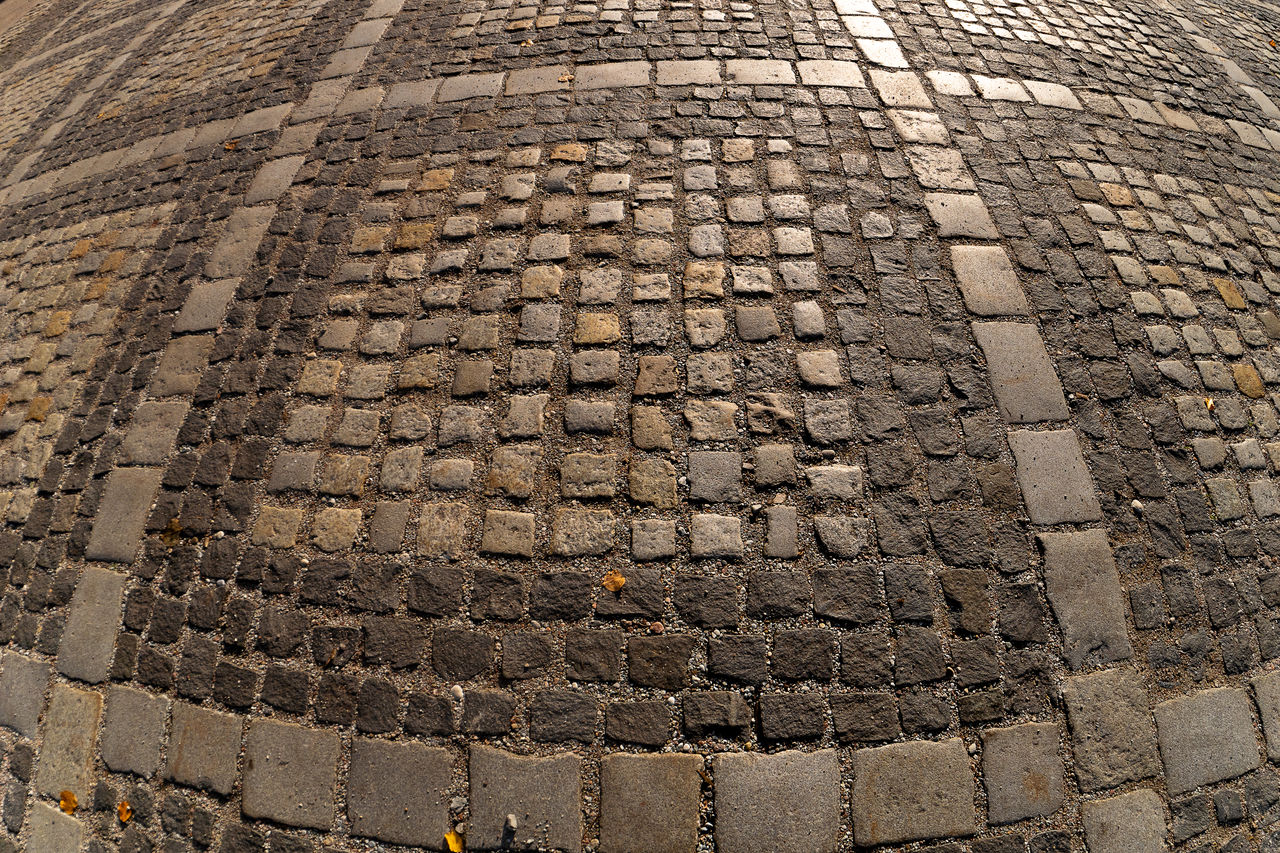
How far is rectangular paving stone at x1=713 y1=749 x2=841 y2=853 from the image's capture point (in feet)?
7.81

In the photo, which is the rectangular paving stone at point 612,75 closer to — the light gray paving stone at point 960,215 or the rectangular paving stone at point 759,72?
the rectangular paving stone at point 759,72

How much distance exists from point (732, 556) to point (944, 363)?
58.1 inches

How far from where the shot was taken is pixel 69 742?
2949 mm

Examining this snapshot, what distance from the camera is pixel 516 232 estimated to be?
3830mm

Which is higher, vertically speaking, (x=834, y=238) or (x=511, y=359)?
(x=834, y=238)

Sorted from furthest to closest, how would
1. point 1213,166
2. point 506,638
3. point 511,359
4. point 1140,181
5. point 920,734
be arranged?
1. point 1213,166
2. point 1140,181
3. point 511,359
4. point 506,638
5. point 920,734

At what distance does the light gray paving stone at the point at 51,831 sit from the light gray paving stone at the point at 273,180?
136 inches

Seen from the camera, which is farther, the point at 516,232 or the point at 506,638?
the point at 516,232

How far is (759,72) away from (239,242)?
358 centimetres

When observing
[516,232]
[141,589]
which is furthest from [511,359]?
[141,589]

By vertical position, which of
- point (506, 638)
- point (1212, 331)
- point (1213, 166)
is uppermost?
point (1213, 166)

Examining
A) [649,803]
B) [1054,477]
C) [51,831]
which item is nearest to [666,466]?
[649,803]

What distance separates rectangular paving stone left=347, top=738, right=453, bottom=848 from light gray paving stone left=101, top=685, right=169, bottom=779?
0.94 m

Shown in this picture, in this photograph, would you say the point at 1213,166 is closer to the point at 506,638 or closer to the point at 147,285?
the point at 506,638
